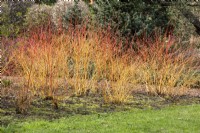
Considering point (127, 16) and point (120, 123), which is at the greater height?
point (127, 16)

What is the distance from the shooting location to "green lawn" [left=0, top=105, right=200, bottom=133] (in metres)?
6.29

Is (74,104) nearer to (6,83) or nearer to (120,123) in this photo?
(120,123)

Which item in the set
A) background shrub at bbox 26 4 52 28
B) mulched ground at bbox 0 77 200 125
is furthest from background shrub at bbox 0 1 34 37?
mulched ground at bbox 0 77 200 125

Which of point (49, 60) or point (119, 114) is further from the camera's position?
point (49, 60)

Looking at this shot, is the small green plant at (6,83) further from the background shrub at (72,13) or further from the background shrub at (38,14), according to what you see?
the background shrub at (38,14)

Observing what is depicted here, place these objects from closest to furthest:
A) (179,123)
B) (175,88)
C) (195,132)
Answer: (195,132), (179,123), (175,88)

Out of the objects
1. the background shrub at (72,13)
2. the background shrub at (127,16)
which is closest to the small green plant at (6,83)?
the background shrub at (127,16)

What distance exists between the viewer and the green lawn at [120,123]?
6.29 meters

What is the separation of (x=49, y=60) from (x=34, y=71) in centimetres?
74

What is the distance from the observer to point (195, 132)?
20.9ft

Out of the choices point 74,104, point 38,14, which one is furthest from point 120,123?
point 38,14

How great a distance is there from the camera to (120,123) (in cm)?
681

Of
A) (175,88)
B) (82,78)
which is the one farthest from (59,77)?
(175,88)

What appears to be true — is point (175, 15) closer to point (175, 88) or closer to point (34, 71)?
point (175, 88)
